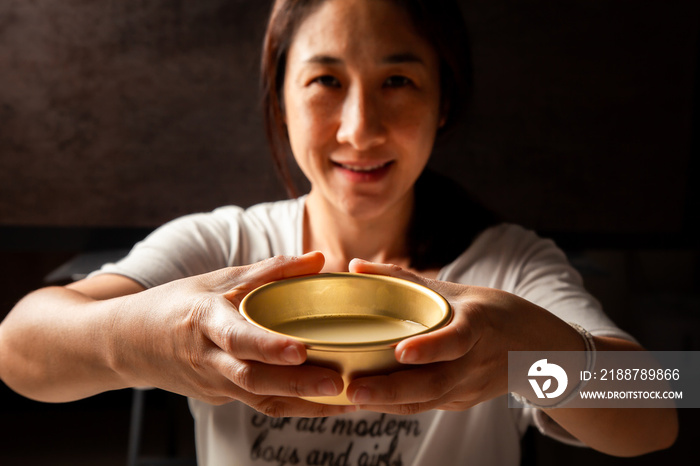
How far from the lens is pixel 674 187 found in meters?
0.92

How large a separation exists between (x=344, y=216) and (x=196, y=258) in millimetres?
154

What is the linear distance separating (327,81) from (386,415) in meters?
0.30

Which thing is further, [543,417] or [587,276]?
[587,276]

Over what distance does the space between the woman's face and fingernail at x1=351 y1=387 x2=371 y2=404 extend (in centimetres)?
26

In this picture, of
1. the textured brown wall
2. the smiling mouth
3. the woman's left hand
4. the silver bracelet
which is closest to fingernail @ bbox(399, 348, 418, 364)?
the woman's left hand

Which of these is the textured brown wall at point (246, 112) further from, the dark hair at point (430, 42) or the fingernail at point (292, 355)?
the fingernail at point (292, 355)

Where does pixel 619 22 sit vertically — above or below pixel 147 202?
above

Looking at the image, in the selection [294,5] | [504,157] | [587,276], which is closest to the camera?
[294,5]

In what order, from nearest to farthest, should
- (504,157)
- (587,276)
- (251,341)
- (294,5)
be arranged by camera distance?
(251,341)
(294,5)
(587,276)
(504,157)

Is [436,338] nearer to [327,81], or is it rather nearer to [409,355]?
[409,355]

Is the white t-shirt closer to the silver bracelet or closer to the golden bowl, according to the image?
the silver bracelet

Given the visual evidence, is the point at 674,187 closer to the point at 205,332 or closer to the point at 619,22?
the point at 619,22

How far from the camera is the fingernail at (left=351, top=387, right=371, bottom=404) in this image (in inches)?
9.9

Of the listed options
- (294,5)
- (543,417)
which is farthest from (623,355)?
(294,5)
